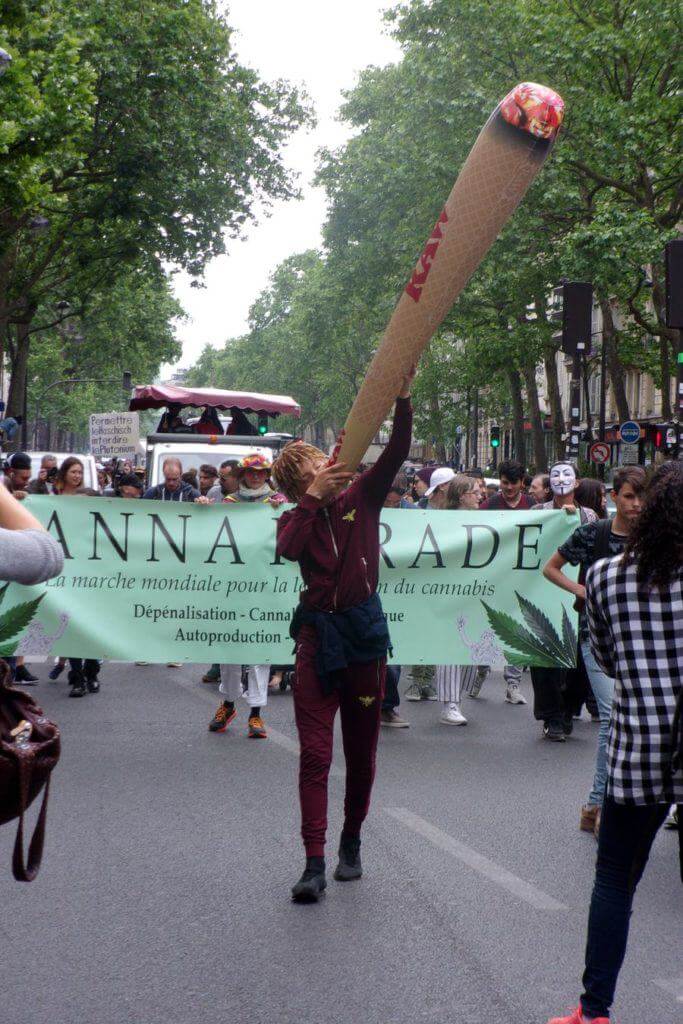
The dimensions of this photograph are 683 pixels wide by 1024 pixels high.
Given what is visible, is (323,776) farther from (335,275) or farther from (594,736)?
(335,275)

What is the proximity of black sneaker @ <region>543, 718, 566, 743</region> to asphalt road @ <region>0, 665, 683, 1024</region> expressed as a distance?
1.80 feet

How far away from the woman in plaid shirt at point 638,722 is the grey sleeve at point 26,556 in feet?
5.99

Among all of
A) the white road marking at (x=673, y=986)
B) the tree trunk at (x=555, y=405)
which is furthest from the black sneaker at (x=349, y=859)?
the tree trunk at (x=555, y=405)

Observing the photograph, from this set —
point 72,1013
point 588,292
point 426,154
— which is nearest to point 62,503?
point 72,1013

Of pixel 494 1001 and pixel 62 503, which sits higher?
pixel 62 503

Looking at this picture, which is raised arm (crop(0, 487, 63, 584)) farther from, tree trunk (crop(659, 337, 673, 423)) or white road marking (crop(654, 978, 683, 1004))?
tree trunk (crop(659, 337, 673, 423))

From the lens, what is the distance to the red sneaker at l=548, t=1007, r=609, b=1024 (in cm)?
413

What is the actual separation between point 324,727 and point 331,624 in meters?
0.43

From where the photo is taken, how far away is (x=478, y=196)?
449 cm

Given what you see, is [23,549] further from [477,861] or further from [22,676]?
[22,676]

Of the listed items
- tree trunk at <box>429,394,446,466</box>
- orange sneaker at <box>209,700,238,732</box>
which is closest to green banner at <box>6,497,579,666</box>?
orange sneaker at <box>209,700,238,732</box>

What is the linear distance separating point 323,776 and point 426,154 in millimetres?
30956

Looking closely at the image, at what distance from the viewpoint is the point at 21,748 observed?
3.05 m

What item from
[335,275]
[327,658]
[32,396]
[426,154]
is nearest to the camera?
[327,658]
